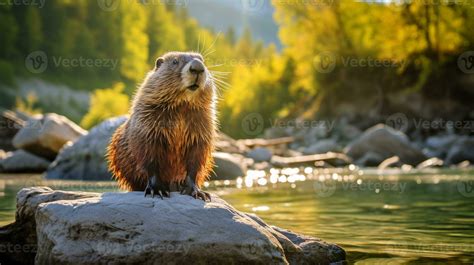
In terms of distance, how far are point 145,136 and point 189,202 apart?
111 cm

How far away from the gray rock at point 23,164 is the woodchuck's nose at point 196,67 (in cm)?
1435

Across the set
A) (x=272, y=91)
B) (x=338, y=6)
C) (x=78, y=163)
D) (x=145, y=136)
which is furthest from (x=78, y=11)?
(x=145, y=136)

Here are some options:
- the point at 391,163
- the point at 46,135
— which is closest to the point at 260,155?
the point at 391,163

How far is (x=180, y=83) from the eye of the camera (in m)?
6.93

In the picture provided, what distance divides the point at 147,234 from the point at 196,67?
6.56 feet

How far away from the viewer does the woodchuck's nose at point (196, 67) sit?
6742 millimetres

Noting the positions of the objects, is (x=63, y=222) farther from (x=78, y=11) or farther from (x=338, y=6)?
(x=78, y=11)

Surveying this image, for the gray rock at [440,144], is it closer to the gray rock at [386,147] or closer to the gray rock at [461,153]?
the gray rock at [461,153]

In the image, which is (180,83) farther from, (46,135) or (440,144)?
(440,144)

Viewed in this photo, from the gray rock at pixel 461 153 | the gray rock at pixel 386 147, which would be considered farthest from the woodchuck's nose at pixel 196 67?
the gray rock at pixel 461 153

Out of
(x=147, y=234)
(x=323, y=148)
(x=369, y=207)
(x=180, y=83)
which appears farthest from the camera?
(x=323, y=148)

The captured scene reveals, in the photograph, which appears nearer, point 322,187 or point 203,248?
→ point 203,248

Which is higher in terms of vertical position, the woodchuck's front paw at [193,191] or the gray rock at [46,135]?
the gray rock at [46,135]

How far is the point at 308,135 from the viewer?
113 ft
